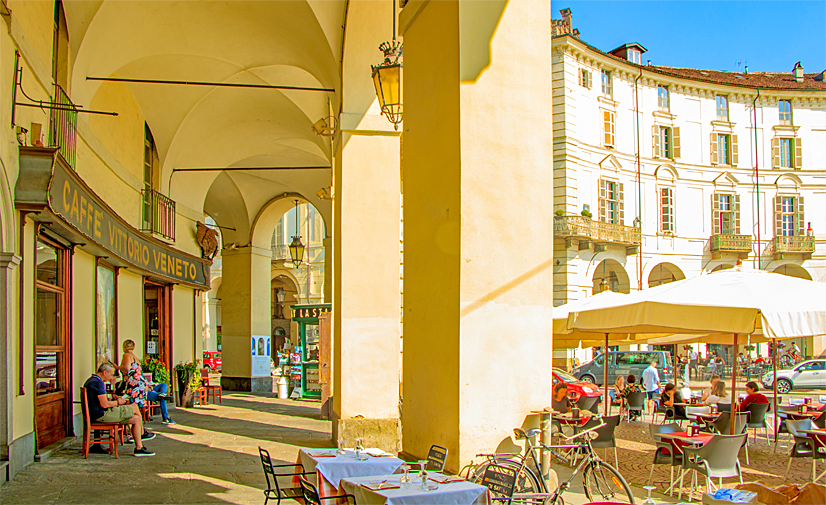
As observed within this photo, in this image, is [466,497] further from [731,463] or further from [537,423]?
[731,463]

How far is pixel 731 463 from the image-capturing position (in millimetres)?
6613

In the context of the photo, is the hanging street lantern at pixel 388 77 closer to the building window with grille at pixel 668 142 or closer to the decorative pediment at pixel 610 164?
the decorative pediment at pixel 610 164

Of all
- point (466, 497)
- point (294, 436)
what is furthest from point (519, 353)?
point (294, 436)

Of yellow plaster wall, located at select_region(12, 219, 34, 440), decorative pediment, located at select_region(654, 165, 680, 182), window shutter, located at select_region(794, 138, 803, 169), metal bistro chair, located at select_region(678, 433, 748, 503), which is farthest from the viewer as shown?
window shutter, located at select_region(794, 138, 803, 169)

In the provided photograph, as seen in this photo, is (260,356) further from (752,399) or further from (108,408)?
(752,399)

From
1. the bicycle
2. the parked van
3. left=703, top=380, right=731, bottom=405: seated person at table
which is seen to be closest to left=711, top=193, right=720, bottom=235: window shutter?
the parked van

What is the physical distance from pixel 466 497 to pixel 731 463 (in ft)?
11.4

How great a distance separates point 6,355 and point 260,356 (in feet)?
48.5

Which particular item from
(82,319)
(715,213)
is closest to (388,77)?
(82,319)

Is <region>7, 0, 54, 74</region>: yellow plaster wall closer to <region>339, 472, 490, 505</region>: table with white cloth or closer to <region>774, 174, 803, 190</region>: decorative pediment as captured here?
<region>339, 472, 490, 505</region>: table with white cloth

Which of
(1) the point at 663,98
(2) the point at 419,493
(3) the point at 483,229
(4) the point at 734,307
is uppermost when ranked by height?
(1) the point at 663,98

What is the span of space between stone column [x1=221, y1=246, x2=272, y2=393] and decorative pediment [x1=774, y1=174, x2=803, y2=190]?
2753cm

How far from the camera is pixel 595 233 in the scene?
97.7ft

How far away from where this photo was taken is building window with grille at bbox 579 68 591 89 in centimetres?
3076
